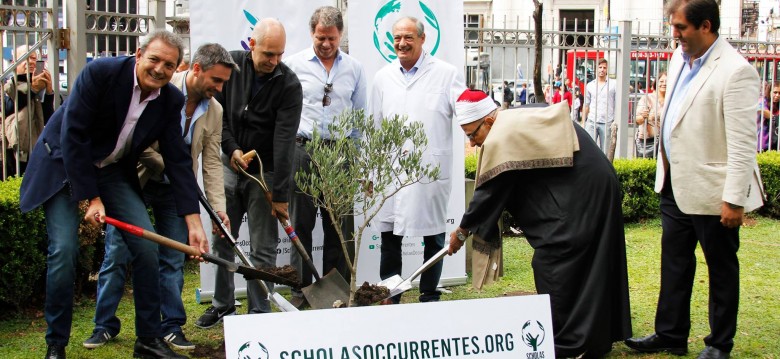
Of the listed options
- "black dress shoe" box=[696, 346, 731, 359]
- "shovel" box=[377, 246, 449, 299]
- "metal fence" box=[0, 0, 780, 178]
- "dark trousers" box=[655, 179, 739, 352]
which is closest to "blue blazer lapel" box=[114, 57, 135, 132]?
"shovel" box=[377, 246, 449, 299]

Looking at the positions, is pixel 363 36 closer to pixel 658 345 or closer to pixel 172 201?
pixel 172 201

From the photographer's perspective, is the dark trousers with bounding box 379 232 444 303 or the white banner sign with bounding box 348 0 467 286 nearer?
the dark trousers with bounding box 379 232 444 303

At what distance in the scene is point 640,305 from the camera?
673cm

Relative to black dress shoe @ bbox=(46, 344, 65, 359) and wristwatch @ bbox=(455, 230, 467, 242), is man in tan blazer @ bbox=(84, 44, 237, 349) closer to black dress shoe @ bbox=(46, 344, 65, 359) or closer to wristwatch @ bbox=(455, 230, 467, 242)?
black dress shoe @ bbox=(46, 344, 65, 359)

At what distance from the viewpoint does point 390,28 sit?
705cm

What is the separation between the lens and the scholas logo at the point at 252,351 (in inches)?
142

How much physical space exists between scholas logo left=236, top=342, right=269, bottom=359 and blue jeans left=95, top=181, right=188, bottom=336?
2.01 m

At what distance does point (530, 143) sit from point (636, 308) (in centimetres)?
236

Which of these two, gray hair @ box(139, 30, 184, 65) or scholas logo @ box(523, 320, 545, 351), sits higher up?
gray hair @ box(139, 30, 184, 65)

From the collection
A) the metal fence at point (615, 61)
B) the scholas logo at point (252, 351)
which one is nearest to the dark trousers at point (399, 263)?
the metal fence at point (615, 61)

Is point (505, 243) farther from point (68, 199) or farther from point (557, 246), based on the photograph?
point (68, 199)

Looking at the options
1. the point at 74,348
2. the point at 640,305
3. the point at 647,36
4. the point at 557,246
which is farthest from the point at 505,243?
the point at 74,348

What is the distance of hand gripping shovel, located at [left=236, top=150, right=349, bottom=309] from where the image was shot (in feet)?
18.8

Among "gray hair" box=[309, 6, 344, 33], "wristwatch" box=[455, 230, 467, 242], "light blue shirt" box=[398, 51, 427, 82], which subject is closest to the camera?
"wristwatch" box=[455, 230, 467, 242]
